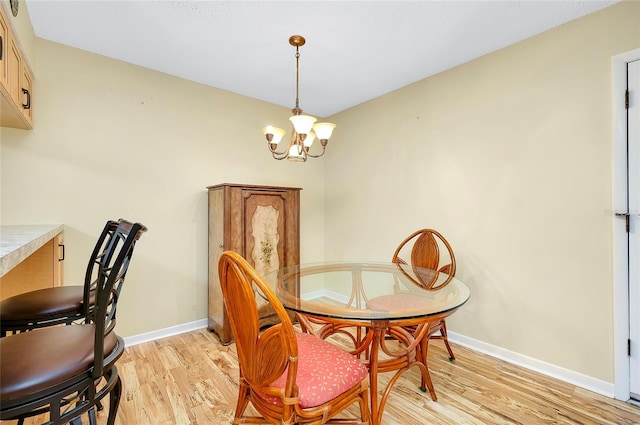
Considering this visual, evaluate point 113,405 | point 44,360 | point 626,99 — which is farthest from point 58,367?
point 626,99

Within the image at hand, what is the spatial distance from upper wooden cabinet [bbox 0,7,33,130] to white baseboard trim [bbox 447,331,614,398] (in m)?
3.52

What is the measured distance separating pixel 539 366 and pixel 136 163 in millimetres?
3621

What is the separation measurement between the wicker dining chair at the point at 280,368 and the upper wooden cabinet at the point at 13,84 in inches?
60.6

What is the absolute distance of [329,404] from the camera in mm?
1151

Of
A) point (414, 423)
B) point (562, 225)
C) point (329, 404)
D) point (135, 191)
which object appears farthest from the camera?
point (135, 191)

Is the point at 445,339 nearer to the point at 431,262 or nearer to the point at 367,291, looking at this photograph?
the point at 431,262

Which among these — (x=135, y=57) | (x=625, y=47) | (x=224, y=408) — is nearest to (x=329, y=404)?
(x=224, y=408)

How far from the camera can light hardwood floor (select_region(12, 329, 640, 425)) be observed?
1644 millimetres

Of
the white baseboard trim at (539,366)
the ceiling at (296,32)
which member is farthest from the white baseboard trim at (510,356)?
the ceiling at (296,32)

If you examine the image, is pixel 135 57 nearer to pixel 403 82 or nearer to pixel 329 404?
pixel 403 82

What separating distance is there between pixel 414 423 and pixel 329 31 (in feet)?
8.45

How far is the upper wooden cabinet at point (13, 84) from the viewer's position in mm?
1451

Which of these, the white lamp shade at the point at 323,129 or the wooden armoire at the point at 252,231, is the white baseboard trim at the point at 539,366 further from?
the white lamp shade at the point at 323,129

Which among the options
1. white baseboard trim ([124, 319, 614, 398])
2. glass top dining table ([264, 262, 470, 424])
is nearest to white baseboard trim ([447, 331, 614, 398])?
white baseboard trim ([124, 319, 614, 398])
